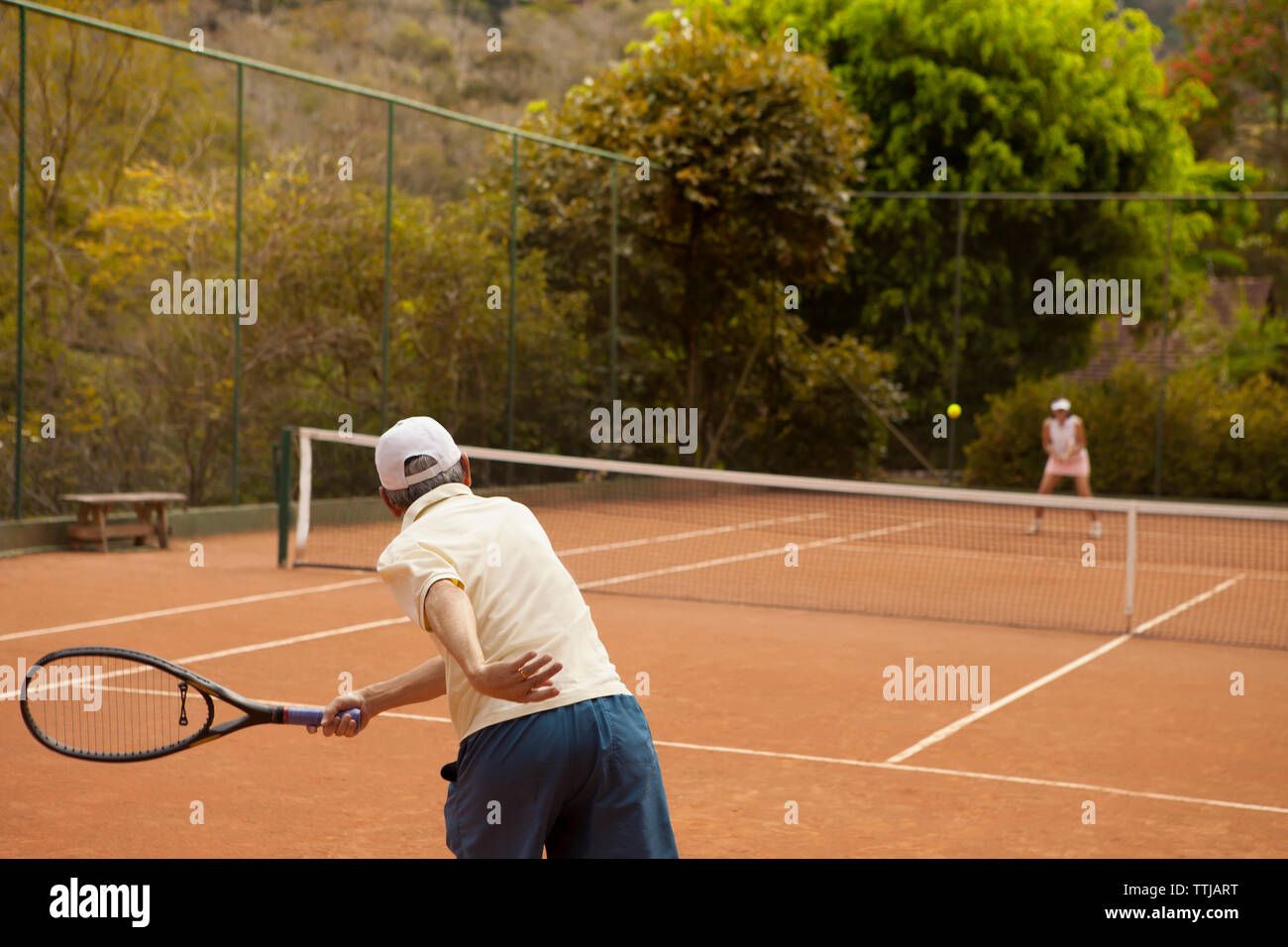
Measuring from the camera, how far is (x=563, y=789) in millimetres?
3221

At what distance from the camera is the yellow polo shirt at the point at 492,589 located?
10.6 feet

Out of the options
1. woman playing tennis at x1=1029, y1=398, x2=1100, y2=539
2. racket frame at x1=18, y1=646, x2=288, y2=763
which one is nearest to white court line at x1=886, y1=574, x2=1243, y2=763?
racket frame at x1=18, y1=646, x2=288, y2=763

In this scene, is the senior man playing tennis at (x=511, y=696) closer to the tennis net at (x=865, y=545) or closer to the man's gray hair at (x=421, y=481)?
the man's gray hair at (x=421, y=481)

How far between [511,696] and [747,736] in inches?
157

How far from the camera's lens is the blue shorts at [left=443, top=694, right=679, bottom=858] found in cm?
319

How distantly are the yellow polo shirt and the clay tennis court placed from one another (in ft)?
6.73

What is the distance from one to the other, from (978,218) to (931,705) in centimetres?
1512

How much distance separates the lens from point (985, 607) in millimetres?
11266

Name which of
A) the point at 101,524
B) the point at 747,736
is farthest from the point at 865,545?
the point at 747,736

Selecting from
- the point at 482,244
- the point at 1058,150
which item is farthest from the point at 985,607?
the point at 1058,150

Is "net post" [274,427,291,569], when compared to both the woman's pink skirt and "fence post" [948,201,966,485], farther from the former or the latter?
"fence post" [948,201,966,485]

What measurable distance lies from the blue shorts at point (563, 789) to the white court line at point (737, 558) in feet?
26.5

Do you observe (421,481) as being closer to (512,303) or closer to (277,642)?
(277,642)
